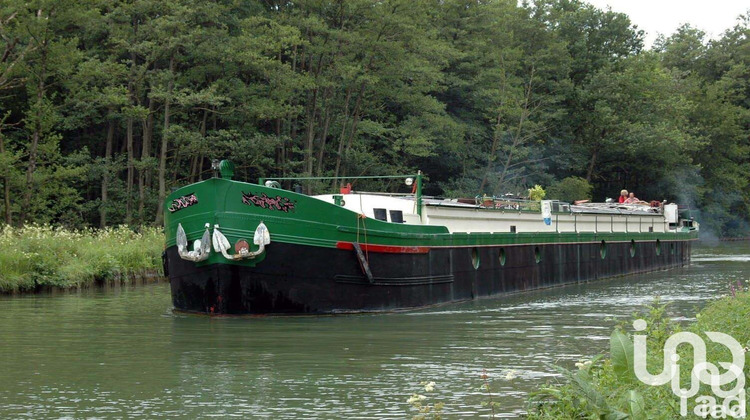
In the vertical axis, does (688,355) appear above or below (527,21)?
below

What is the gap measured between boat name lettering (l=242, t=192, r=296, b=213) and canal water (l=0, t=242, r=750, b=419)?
2.06 metres

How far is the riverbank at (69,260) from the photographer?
26.4 m

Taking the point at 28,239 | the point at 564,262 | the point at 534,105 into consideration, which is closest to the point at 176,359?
the point at 28,239

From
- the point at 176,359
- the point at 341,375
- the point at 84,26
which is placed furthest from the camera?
the point at 84,26

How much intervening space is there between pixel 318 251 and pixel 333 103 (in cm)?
3225

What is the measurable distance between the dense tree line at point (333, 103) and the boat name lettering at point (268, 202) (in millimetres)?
19212

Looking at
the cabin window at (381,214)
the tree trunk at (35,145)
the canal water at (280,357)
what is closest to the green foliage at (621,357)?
the canal water at (280,357)

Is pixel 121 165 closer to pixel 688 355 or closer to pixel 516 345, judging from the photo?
pixel 516 345

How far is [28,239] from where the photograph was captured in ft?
91.5

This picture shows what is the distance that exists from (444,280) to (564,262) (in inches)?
347

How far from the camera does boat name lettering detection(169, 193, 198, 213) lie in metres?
19.9

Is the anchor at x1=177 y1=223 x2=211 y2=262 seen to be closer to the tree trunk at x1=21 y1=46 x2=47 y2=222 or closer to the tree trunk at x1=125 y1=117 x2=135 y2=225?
the tree trunk at x1=21 y1=46 x2=47 y2=222

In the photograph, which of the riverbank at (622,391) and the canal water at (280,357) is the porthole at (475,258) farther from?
the riverbank at (622,391)

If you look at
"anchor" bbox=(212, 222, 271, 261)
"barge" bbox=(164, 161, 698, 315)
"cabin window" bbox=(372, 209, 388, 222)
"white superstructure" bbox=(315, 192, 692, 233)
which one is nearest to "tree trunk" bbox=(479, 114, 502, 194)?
"white superstructure" bbox=(315, 192, 692, 233)
